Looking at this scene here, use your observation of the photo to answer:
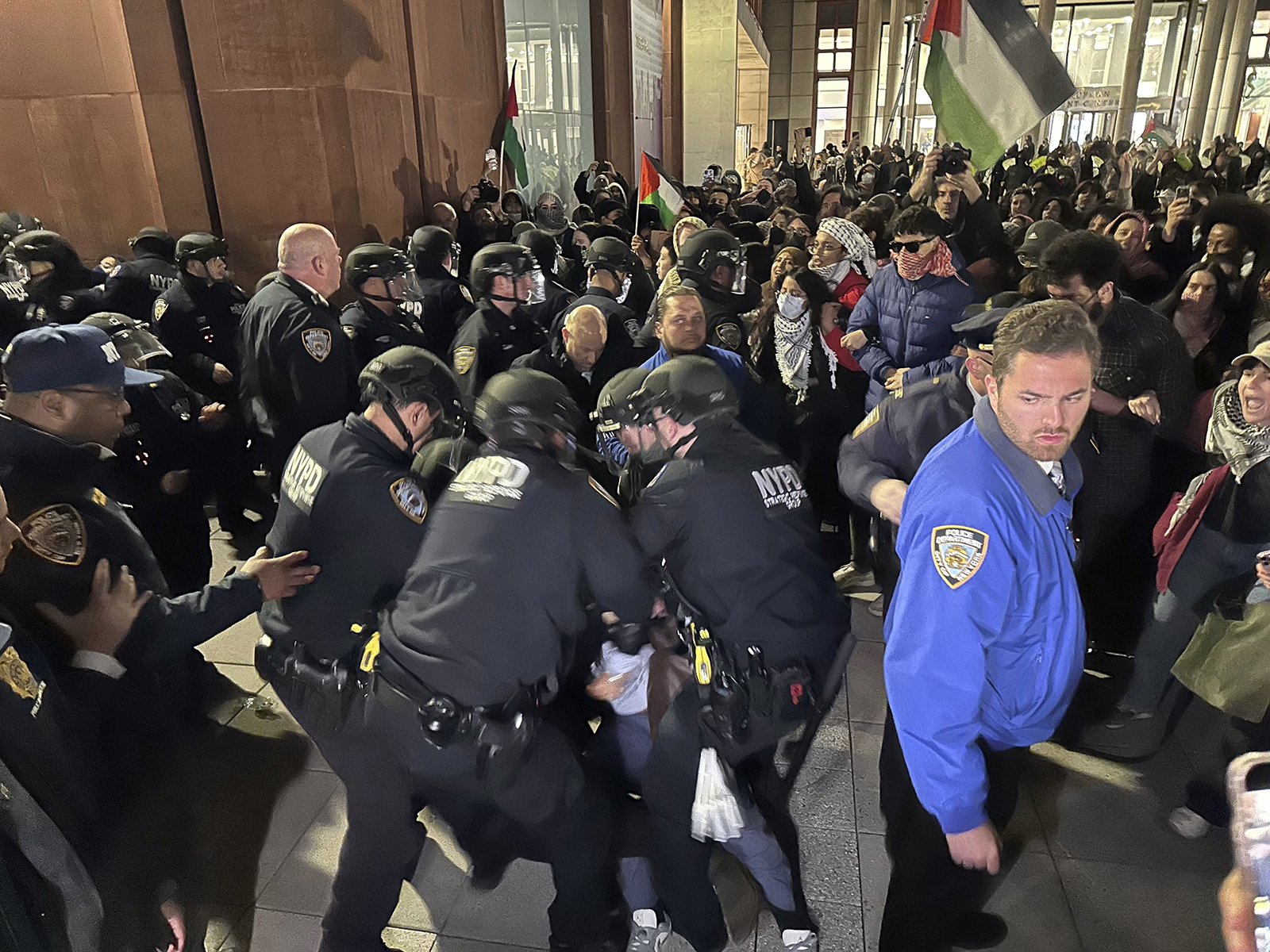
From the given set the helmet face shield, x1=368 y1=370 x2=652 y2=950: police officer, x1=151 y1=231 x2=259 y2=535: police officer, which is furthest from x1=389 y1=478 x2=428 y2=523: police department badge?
x1=151 y1=231 x2=259 y2=535: police officer

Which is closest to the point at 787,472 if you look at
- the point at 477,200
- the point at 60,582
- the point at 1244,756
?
the point at 1244,756

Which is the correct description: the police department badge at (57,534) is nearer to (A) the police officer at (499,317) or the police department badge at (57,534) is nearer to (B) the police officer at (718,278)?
(A) the police officer at (499,317)

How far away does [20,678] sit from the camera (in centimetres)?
173

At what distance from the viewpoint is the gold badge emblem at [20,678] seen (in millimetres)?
1690

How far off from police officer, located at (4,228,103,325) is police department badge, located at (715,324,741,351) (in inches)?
162

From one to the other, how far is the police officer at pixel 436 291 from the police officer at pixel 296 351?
1.28 m

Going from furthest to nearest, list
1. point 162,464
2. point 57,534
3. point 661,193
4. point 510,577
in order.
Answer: point 661,193 → point 162,464 → point 510,577 → point 57,534

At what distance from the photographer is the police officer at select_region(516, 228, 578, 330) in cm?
504

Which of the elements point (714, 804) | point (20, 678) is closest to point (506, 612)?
point (714, 804)

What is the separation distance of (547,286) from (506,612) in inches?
139

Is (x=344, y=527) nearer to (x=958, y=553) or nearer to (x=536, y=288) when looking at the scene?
(x=958, y=553)

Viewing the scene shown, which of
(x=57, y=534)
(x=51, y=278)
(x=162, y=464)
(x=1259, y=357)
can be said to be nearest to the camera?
(x=57, y=534)

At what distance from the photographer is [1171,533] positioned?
330 centimetres

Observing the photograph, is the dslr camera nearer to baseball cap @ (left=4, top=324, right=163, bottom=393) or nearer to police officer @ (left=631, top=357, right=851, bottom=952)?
police officer @ (left=631, top=357, right=851, bottom=952)
